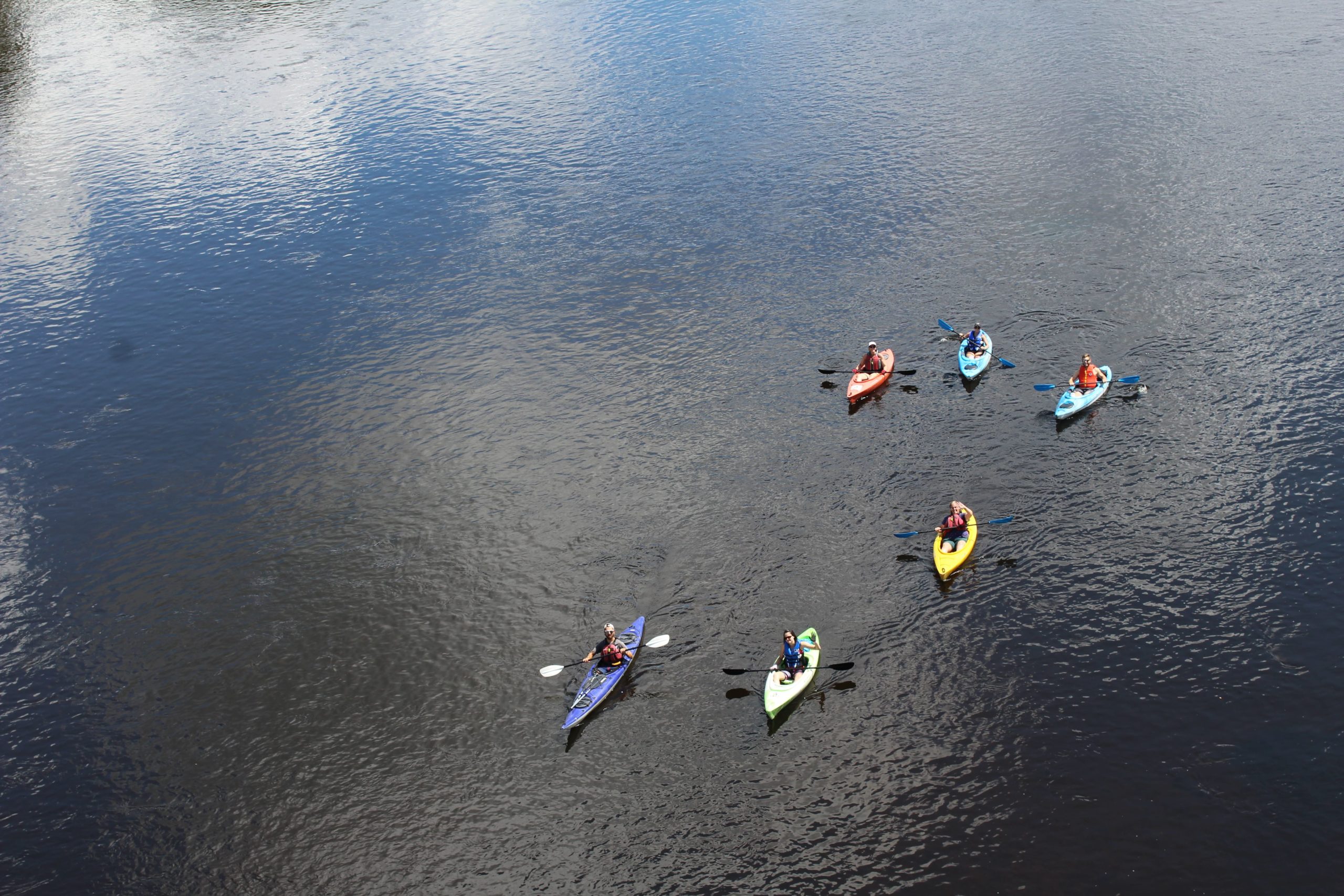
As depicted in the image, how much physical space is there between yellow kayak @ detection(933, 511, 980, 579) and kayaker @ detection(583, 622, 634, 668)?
1408 cm

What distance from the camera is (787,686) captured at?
36.7 meters

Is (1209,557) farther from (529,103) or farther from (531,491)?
(529,103)

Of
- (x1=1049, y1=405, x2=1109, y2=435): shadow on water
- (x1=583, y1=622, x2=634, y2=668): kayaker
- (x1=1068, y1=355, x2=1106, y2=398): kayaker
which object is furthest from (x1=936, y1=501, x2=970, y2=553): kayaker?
(x1=583, y1=622, x2=634, y2=668): kayaker

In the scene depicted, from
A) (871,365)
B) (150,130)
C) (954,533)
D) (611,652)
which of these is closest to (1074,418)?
(871,365)

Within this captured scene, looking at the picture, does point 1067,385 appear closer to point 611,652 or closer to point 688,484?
point 688,484

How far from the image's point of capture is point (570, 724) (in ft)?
121

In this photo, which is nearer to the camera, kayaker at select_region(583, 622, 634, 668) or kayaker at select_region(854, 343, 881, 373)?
kayaker at select_region(583, 622, 634, 668)

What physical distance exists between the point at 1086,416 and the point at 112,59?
112 metres

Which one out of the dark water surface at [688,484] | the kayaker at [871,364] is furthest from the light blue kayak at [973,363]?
the kayaker at [871,364]

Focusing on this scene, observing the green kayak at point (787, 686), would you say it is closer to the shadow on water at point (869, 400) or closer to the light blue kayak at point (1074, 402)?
the shadow on water at point (869, 400)

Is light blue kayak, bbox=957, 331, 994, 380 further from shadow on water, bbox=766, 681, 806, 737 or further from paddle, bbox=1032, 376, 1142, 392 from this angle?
shadow on water, bbox=766, 681, 806, 737

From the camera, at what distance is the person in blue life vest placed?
3694cm

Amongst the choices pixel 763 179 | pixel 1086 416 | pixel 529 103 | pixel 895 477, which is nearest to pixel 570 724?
pixel 895 477

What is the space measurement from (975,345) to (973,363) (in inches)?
52.4
